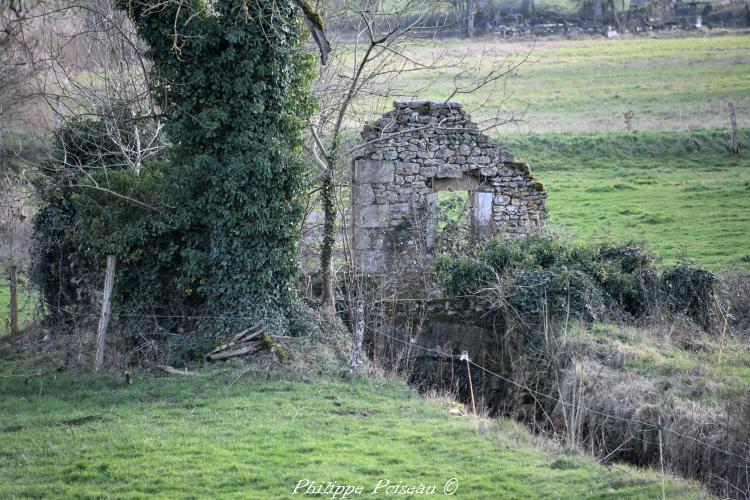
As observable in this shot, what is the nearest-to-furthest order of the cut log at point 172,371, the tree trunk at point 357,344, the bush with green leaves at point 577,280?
the tree trunk at point 357,344 < the cut log at point 172,371 < the bush with green leaves at point 577,280

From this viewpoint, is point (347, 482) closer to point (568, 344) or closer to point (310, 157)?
point (568, 344)

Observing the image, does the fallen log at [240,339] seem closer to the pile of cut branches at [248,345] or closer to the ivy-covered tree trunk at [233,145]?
the pile of cut branches at [248,345]

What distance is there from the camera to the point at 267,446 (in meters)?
8.62

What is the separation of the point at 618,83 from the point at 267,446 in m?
38.9

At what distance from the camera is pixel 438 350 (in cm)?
1273

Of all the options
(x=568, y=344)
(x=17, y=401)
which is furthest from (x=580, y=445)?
(x=17, y=401)

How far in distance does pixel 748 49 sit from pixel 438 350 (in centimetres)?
4435

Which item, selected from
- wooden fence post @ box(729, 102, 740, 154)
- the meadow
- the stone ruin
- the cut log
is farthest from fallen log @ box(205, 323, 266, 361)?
wooden fence post @ box(729, 102, 740, 154)

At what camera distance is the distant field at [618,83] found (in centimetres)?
3350

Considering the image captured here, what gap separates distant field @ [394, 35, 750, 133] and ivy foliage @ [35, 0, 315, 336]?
1442 centimetres

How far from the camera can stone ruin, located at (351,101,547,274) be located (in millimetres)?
16984

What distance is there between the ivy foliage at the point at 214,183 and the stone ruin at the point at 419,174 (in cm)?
345

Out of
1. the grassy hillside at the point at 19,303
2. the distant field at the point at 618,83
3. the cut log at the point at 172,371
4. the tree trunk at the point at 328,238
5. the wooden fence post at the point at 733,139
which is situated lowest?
the cut log at the point at 172,371

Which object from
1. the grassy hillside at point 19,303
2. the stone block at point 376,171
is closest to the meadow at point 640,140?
the stone block at point 376,171
